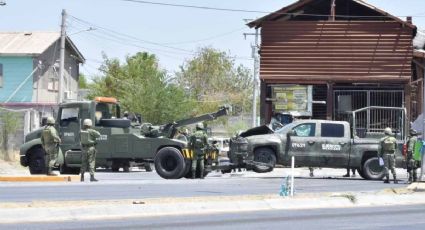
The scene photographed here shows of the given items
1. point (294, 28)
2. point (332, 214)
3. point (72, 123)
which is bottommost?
point (332, 214)

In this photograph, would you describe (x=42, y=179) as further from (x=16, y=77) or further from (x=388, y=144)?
(x=16, y=77)

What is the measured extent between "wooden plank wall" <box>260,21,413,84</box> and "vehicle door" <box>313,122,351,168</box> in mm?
10883

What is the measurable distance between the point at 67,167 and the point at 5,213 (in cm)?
1240

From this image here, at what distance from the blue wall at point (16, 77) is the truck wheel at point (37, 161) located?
2217 centimetres

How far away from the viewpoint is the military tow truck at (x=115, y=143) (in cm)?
2247

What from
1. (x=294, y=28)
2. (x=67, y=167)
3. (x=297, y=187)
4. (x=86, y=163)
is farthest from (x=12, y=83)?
(x=297, y=187)

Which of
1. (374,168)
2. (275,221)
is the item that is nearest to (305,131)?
(374,168)

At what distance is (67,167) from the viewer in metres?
24.8

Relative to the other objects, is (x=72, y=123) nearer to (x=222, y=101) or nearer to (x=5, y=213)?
(x=5, y=213)

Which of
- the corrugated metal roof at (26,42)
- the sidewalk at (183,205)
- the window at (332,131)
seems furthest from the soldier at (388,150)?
the corrugated metal roof at (26,42)

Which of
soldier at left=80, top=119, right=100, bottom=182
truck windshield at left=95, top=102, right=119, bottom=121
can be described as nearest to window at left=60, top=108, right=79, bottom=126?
truck windshield at left=95, top=102, right=119, bottom=121

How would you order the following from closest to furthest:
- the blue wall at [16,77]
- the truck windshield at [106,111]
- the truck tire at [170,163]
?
the truck tire at [170,163]
the truck windshield at [106,111]
the blue wall at [16,77]

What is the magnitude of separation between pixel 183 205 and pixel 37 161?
11.9 metres

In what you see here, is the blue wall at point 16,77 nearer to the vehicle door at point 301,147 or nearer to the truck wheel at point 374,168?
the vehicle door at point 301,147
